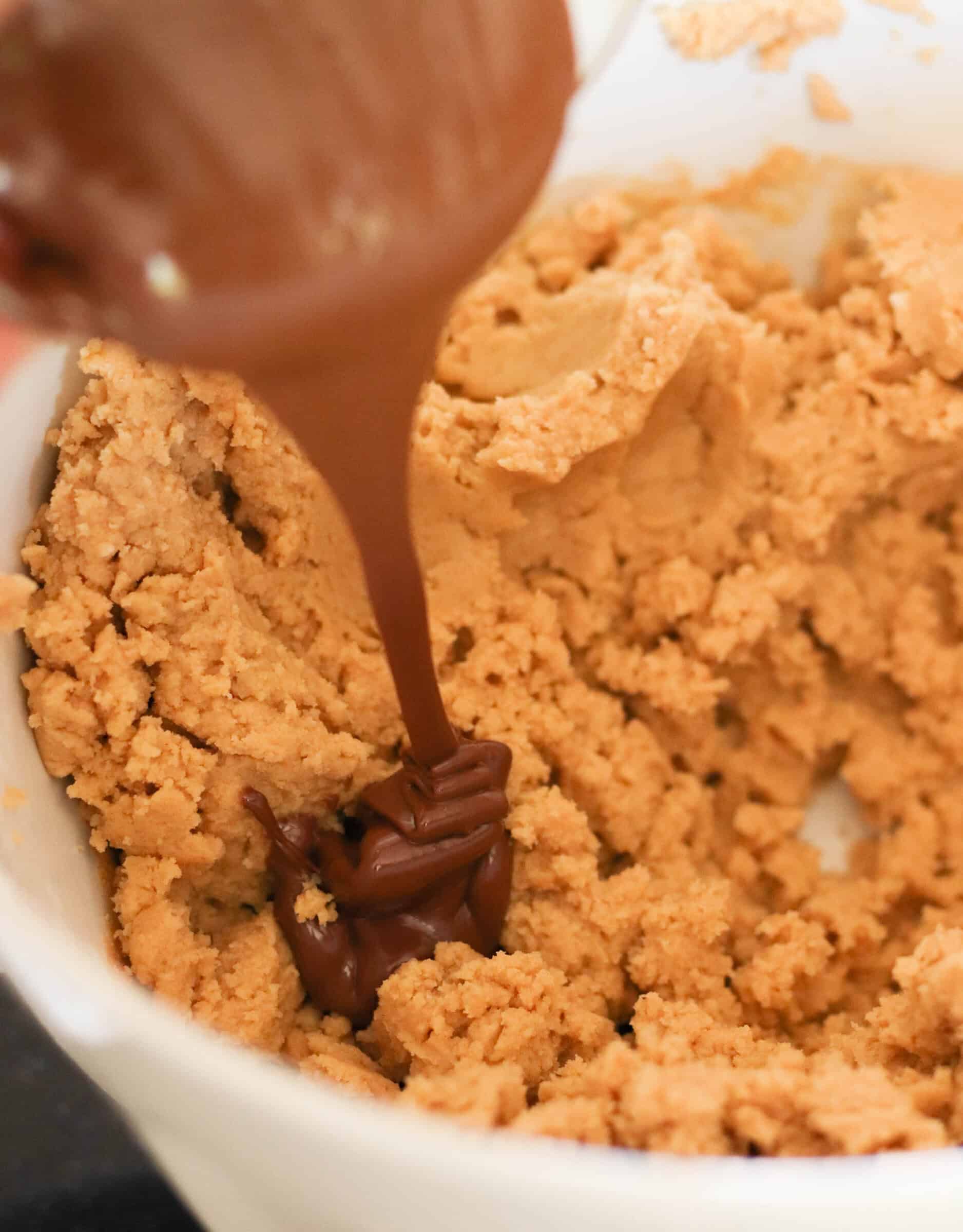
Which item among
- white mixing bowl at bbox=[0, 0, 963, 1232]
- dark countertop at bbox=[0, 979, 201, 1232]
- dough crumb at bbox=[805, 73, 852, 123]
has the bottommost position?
dark countertop at bbox=[0, 979, 201, 1232]

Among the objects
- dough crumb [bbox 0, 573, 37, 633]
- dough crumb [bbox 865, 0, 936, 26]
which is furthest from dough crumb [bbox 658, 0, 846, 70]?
dough crumb [bbox 0, 573, 37, 633]

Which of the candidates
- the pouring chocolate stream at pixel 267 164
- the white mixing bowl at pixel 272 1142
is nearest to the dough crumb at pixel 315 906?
the white mixing bowl at pixel 272 1142

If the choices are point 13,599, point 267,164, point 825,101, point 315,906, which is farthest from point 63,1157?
point 825,101

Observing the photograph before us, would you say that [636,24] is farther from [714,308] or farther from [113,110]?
[113,110]

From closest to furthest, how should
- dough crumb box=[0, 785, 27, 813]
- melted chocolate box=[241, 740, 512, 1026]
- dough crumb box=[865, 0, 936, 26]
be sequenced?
dough crumb box=[0, 785, 27, 813] < melted chocolate box=[241, 740, 512, 1026] < dough crumb box=[865, 0, 936, 26]

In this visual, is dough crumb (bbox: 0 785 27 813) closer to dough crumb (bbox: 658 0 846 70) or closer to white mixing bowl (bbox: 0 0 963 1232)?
white mixing bowl (bbox: 0 0 963 1232)

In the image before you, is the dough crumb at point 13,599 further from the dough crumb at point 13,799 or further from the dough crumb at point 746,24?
the dough crumb at point 746,24
